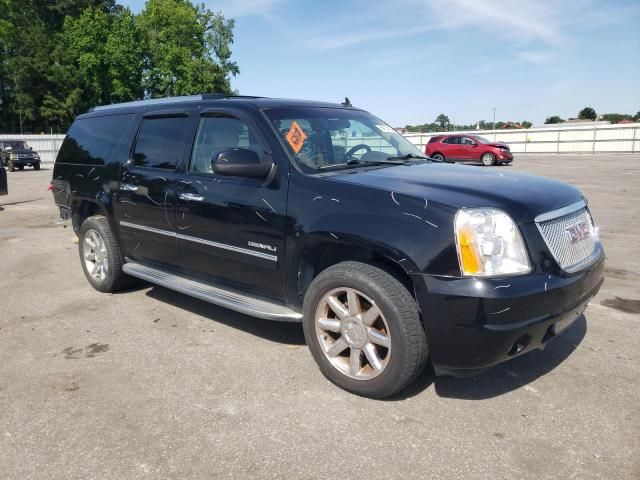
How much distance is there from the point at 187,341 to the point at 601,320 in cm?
343

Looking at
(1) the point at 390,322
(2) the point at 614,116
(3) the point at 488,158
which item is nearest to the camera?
(1) the point at 390,322

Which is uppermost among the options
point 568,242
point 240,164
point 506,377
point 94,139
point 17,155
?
point 94,139

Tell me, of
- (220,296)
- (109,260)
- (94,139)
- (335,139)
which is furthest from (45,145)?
(335,139)

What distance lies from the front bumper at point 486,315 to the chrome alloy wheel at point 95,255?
3.72m

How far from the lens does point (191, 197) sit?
4.16 metres

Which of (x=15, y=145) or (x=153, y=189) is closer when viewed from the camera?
(x=153, y=189)

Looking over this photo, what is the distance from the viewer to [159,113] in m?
4.73

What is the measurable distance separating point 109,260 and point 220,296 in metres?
1.86

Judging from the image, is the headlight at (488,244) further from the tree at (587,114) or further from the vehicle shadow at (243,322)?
the tree at (587,114)

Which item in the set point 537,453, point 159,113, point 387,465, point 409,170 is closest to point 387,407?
point 387,465

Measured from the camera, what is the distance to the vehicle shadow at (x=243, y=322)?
4254 millimetres

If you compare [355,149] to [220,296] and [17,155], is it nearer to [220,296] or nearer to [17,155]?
[220,296]

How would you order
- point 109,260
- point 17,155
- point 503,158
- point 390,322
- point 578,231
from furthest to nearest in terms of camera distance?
point 17,155, point 503,158, point 109,260, point 578,231, point 390,322

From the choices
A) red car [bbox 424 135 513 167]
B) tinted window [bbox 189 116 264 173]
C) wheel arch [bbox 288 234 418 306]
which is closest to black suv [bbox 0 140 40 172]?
red car [bbox 424 135 513 167]
